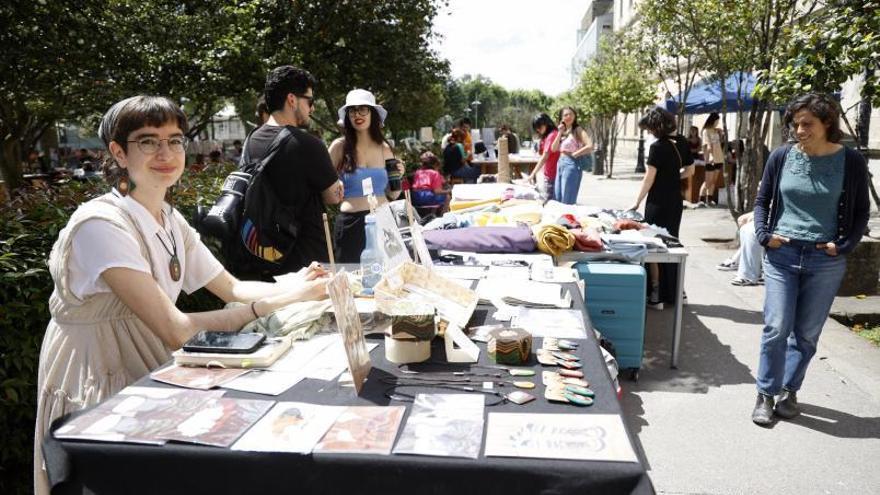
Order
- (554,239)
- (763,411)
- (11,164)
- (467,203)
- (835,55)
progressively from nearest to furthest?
(763,411) < (554,239) < (835,55) < (467,203) < (11,164)

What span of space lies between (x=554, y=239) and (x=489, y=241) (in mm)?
444

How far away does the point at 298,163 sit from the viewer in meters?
3.21

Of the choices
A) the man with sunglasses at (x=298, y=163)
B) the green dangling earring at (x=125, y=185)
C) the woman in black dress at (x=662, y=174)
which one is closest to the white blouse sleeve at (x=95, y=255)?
the green dangling earring at (x=125, y=185)

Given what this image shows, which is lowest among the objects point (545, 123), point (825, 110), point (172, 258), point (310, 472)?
point (310, 472)

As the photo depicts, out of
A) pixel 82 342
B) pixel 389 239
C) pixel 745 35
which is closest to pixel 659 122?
pixel 389 239

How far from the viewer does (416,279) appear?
242 centimetres

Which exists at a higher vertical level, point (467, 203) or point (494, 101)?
point (494, 101)

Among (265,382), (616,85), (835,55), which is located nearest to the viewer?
(265,382)

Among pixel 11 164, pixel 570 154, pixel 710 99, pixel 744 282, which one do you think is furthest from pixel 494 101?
pixel 744 282

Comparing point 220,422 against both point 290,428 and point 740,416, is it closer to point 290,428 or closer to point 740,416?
point 290,428

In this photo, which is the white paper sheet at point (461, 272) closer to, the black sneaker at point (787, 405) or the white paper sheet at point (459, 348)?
the white paper sheet at point (459, 348)

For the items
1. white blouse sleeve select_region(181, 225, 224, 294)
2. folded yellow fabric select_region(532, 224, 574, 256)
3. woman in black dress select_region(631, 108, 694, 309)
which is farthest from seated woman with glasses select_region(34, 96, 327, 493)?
woman in black dress select_region(631, 108, 694, 309)

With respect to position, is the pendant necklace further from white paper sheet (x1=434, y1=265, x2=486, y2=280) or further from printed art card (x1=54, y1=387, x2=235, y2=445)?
white paper sheet (x1=434, y1=265, x2=486, y2=280)

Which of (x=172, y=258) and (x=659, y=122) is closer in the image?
(x=172, y=258)
